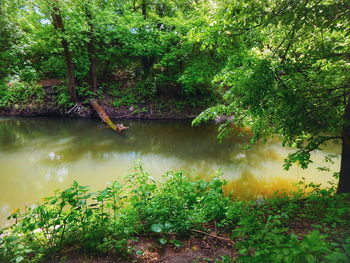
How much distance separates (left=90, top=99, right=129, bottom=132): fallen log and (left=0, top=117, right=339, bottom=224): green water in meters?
0.38

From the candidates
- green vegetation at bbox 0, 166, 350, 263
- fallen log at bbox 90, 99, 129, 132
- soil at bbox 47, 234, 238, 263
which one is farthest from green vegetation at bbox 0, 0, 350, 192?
soil at bbox 47, 234, 238, 263

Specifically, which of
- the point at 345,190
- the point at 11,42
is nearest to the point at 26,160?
the point at 11,42

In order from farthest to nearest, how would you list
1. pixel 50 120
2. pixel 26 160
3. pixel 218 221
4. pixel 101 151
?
pixel 50 120
pixel 101 151
pixel 26 160
pixel 218 221

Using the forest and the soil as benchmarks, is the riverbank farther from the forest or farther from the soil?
the soil

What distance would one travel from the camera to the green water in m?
5.16

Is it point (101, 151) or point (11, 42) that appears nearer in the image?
point (11, 42)

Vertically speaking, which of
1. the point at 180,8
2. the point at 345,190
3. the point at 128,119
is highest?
the point at 180,8

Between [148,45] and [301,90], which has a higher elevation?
[148,45]

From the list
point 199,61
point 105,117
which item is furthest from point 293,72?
point 105,117

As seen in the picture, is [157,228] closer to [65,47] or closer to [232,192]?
[232,192]

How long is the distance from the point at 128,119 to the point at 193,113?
4.00m

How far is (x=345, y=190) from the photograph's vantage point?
320cm

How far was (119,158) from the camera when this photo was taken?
6.83m

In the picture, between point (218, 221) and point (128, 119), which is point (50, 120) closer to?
point (128, 119)
